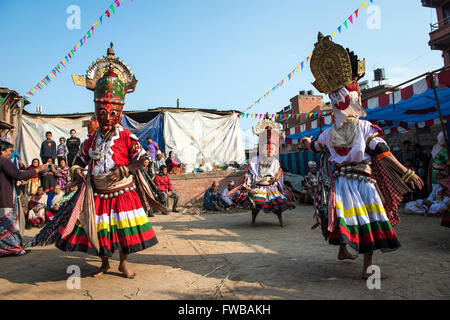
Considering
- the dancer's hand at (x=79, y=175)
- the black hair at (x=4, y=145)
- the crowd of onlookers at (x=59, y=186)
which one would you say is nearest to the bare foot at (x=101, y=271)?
the dancer's hand at (x=79, y=175)

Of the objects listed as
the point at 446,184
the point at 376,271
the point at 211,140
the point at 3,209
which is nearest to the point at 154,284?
the point at 376,271

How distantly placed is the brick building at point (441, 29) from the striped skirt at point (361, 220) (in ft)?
76.9

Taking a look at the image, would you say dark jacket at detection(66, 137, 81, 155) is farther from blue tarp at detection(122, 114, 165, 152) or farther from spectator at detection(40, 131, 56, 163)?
blue tarp at detection(122, 114, 165, 152)

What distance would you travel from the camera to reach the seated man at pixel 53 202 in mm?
8641

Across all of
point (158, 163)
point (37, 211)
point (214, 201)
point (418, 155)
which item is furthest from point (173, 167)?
point (418, 155)

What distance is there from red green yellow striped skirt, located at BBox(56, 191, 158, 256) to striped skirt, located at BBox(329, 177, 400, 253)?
2.20m

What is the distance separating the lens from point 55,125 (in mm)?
14820

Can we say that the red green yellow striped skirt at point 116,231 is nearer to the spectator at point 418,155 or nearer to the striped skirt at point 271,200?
the striped skirt at point 271,200

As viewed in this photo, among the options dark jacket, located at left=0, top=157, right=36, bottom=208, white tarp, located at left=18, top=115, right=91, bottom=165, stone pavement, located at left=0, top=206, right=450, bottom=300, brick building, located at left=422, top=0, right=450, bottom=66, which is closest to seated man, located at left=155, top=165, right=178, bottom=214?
stone pavement, located at left=0, top=206, right=450, bottom=300

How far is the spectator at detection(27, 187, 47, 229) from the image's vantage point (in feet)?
28.2

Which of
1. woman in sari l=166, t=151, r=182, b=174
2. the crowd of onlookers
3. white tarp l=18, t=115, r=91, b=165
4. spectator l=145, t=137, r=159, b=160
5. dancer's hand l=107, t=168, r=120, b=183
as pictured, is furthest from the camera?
white tarp l=18, t=115, r=91, b=165

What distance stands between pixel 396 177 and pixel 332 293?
153cm

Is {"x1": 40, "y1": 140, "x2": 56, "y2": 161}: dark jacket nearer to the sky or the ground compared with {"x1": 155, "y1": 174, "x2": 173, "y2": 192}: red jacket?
nearer to the sky

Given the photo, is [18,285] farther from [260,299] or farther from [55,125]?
[55,125]
